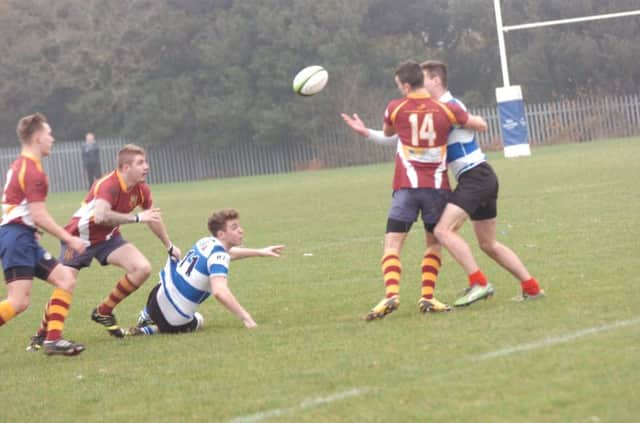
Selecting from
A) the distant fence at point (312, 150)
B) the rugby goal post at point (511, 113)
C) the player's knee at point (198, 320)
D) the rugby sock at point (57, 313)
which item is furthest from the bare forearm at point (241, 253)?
the distant fence at point (312, 150)

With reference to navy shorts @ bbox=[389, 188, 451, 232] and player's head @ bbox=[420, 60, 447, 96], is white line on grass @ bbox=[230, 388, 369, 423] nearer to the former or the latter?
navy shorts @ bbox=[389, 188, 451, 232]

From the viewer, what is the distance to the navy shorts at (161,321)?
8.77 metres

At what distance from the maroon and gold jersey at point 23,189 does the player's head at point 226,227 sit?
1382 millimetres

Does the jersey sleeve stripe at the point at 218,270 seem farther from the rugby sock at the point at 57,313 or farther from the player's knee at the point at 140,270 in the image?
the rugby sock at the point at 57,313

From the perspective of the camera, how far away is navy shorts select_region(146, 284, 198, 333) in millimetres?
8773

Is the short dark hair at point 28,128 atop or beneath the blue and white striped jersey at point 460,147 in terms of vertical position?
atop

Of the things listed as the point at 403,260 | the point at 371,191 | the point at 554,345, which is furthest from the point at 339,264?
the point at 371,191

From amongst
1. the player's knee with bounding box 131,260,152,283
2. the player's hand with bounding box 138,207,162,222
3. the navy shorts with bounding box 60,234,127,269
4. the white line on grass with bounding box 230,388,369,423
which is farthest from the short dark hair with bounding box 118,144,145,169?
the white line on grass with bounding box 230,388,369,423

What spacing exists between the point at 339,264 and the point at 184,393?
231 inches

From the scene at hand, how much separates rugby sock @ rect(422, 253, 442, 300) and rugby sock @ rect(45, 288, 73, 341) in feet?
8.19

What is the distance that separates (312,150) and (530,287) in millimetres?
38342

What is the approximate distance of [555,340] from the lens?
664cm

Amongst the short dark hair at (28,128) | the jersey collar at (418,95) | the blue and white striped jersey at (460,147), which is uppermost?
the short dark hair at (28,128)

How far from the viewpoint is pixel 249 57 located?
159 feet
